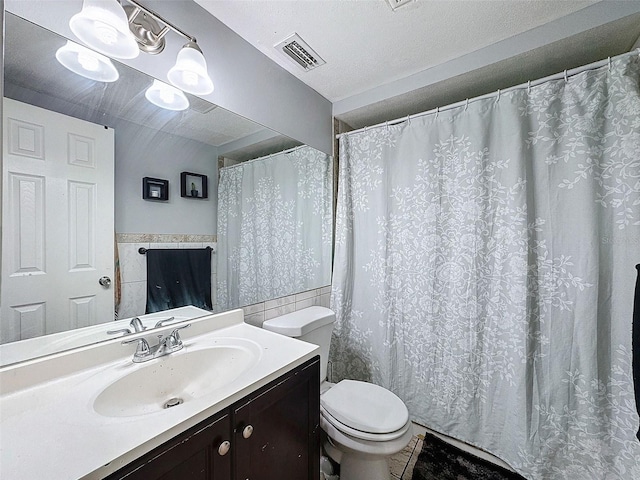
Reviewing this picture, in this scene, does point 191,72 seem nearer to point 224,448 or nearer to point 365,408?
point 224,448

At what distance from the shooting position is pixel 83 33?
956 millimetres

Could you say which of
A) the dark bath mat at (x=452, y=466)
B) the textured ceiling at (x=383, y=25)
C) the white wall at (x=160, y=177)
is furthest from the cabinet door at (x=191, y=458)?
the textured ceiling at (x=383, y=25)

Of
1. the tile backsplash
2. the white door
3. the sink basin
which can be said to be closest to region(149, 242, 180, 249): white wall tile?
the tile backsplash

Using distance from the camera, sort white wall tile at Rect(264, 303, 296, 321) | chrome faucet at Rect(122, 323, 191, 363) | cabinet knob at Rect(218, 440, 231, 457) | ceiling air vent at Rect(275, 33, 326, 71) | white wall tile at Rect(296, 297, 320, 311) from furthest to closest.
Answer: white wall tile at Rect(296, 297, 320, 311) < white wall tile at Rect(264, 303, 296, 321) < ceiling air vent at Rect(275, 33, 326, 71) < chrome faucet at Rect(122, 323, 191, 363) < cabinet knob at Rect(218, 440, 231, 457)

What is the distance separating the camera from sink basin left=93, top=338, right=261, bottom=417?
895mm

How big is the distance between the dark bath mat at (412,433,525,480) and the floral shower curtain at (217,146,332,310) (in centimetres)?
114

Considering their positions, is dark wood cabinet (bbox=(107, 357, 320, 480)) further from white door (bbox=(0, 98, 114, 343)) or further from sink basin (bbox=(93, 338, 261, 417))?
white door (bbox=(0, 98, 114, 343))

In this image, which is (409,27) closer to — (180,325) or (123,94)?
(123,94)

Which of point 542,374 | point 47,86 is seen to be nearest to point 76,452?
point 47,86

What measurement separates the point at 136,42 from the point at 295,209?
3.70 feet

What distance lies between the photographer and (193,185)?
4.34 feet

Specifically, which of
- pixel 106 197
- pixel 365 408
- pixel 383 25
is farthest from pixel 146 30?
pixel 365 408

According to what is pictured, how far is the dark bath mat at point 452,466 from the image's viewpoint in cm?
145

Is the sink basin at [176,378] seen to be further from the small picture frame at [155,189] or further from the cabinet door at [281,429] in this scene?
the small picture frame at [155,189]
